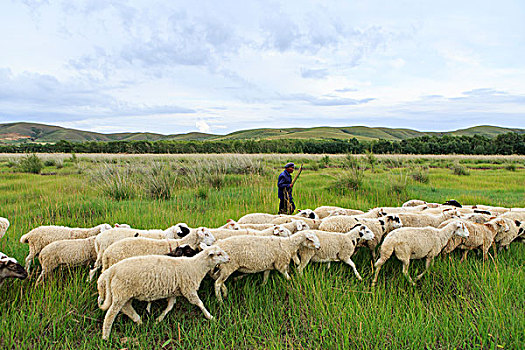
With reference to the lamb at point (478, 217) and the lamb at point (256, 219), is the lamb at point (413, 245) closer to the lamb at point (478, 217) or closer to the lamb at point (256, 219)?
the lamb at point (478, 217)

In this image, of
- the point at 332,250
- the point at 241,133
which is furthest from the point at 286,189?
the point at 241,133

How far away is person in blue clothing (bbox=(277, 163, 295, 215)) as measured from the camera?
9273mm

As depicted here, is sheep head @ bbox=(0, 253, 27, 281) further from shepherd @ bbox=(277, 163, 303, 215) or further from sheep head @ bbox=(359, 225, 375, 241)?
shepherd @ bbox=(277, 163, 303, 215)

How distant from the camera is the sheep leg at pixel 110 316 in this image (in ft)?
12.0

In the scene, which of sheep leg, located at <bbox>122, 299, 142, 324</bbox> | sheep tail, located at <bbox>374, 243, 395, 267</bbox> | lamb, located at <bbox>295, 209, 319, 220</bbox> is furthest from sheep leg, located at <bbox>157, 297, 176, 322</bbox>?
lamb, located at <bbox>295, 209, 319, 220</bbox>

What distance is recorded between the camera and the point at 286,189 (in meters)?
9.44

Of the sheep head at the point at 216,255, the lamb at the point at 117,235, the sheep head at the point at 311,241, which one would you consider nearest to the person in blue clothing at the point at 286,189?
the sheep head at the point at 311,241

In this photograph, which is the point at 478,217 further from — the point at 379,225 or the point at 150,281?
the point at 150,281

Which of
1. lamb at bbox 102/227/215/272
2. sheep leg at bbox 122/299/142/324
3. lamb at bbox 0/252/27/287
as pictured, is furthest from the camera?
lamb at bbox 102/227/215/272

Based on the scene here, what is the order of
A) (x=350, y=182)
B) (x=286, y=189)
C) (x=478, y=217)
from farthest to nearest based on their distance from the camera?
(x=350, y=182) → (x=286, y=189) → (x=478, y=217)

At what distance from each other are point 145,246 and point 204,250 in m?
1.16

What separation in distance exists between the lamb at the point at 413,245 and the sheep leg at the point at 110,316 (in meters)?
3.93

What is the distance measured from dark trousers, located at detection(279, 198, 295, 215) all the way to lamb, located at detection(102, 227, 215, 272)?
468 centimetres

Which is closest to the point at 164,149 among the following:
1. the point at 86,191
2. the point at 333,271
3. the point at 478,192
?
the point at 86,191
